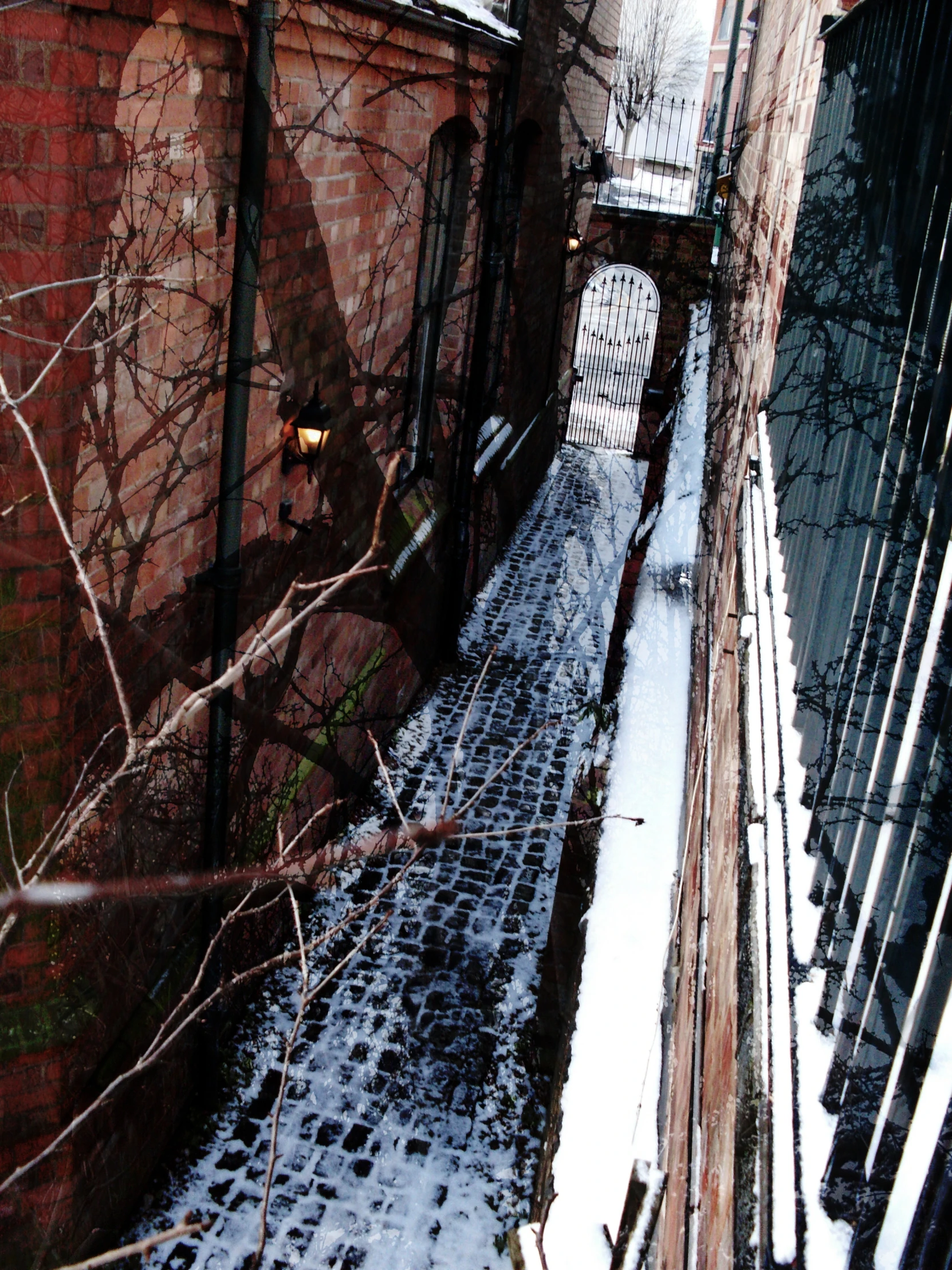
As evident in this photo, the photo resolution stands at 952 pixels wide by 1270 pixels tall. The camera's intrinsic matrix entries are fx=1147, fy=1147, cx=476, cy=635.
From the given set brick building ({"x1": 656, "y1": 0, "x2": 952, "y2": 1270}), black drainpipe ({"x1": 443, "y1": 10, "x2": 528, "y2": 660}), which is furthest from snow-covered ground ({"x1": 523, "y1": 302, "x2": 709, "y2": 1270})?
black drainpipe ({"x1": 443, "y1": 10, "x2": 528, "y2": 660})

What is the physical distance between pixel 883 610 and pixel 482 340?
24.3ft

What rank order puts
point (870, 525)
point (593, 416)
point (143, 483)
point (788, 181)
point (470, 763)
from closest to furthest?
point (870, 525) → point (143, 483) → point (788, 181) → point (470, 763) → point (593, 416)

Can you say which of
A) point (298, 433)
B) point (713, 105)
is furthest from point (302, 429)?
point (713, 105)

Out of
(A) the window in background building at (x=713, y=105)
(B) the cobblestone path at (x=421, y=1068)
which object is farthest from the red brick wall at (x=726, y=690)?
(A) the window in background building at (x=713, y=105)

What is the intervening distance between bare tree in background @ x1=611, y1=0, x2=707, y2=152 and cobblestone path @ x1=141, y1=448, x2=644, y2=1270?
100 ft

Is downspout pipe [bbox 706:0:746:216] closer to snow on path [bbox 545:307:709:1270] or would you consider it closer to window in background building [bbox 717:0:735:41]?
snow on path [bbox 545:307:709:1270]

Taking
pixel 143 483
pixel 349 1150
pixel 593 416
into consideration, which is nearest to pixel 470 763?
pixel 349 1150

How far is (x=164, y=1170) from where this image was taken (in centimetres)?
470

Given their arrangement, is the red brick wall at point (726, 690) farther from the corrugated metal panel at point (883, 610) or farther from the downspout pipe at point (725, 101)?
the downspout pipe at point (725, 101)

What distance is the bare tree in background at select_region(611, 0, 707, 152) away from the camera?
116 ft

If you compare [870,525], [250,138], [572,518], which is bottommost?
[572,518]

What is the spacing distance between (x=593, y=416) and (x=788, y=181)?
45.5 feet

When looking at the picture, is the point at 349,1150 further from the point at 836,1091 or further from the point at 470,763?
the point at 836,1091

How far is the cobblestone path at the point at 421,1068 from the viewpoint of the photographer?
15.0ft
